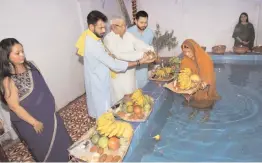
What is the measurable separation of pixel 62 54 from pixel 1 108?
191 cm

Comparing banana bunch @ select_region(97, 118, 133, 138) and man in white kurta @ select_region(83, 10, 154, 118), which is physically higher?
man in white kurta @ select_region(83, 10, 154, 118)

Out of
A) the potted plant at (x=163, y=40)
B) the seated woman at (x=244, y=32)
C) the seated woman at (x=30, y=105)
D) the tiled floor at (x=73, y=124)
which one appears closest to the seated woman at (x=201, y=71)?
the tiled floor at (x=73, y=124)

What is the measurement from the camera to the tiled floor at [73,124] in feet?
12.4

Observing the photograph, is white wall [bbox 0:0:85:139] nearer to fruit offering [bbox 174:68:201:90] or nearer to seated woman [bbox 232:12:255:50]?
fruit offering [bbox 174:68:201:90]

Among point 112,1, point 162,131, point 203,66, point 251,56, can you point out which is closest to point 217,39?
point 251,56

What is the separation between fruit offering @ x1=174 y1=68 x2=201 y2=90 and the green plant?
17.4 ft

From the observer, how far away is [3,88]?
2.39 m

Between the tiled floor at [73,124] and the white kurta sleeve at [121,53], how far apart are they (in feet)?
4.54

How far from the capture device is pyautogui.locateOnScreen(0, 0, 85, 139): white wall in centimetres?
414

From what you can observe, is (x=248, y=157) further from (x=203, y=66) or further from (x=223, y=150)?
(x=203, y=66)

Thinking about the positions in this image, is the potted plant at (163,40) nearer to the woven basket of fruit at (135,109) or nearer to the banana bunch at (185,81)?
the banana bunch at (185,81)

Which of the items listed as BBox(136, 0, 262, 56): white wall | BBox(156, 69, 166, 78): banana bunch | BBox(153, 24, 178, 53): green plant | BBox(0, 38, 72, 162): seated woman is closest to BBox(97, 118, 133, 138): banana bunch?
BBox(0, 38, 72, 162): seated woman

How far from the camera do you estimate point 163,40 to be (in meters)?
8.88

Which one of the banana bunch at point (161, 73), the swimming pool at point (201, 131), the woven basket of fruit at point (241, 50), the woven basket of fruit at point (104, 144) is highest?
the woven basket of fruit at point (241, 50)
